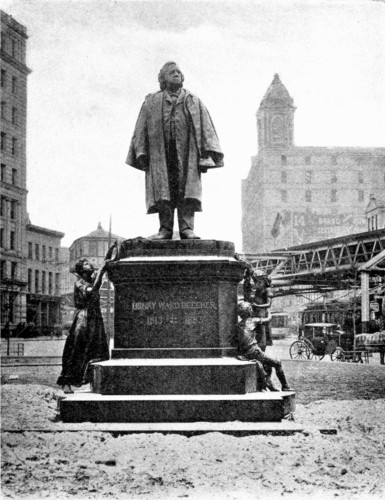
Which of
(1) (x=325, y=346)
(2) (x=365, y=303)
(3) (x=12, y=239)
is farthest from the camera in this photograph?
(3) (x=12, y=239)

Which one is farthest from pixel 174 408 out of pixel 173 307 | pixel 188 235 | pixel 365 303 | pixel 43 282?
pixel 43 282

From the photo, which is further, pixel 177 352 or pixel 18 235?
pixel 18 235

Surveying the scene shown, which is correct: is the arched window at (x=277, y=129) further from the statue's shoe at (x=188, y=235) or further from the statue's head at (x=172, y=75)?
the statue's shoe at (x=188, y=235)

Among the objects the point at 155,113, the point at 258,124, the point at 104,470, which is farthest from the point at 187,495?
the point at 258,124

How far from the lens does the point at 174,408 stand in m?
8.03

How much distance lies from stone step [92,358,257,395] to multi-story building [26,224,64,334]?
5011cm

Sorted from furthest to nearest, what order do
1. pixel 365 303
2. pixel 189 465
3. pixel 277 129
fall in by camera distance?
pixel 277 129 → pixel 365 303 → pixel 189 465

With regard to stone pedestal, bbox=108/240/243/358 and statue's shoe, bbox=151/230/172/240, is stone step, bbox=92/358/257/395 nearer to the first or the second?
stone pedestal, bbox=108/240/243/358

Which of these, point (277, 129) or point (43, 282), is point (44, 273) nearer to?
point (43, 282)

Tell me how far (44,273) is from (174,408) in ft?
178

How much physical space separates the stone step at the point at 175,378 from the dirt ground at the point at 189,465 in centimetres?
84

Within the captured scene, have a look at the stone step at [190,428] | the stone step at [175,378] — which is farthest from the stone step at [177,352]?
the stone step at [190,428]

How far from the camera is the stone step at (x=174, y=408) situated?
8023mm

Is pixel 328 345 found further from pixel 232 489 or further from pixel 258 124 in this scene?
pixel 258 124
